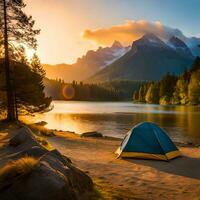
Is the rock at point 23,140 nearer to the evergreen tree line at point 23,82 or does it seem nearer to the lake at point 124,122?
the evergreen tree line at point 23,82

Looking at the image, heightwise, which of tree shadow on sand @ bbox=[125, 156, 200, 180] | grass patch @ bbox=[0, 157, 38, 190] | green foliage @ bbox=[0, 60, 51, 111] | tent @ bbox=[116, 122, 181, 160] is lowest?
tree shadow on sand @ bbox=[125, 156, 200, 180]

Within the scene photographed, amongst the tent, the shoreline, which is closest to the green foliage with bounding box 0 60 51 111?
the shoreline

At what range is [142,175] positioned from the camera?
1609 cm

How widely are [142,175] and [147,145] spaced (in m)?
5.15

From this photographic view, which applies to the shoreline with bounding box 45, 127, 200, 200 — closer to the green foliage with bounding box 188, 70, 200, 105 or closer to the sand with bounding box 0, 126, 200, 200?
the sand with bounding box 0, 126, 200, 200

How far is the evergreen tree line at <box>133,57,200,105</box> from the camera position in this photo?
11751cm

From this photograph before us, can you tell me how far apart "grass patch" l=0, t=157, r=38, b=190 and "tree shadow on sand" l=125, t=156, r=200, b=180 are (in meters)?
10.2

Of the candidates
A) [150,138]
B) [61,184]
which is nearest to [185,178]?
[150,138]

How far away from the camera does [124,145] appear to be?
70.8 feet

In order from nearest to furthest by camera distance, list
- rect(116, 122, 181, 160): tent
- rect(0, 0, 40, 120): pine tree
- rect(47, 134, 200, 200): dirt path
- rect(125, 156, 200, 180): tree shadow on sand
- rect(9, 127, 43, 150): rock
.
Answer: rect(47, 134, 200, 200): dirt path < rect(9, 127, 43, 150): rock < rect(125, 156, 200, 180): tree shadow on sand < rect(116, 122, 181, 160): tent < rect(0, 0, 40, 120): pine tree

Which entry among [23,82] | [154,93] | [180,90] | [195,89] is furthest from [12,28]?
[154,93]

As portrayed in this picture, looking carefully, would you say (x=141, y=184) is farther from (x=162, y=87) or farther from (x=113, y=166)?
(x=162, y=87)

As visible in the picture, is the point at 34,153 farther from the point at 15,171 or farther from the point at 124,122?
the point at 124,122

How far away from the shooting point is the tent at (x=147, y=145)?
67.8ft
